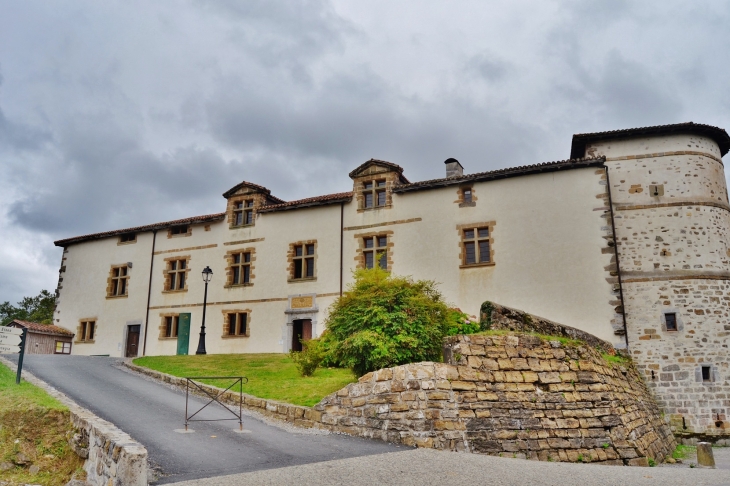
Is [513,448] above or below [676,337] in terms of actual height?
below

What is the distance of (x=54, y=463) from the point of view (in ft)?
31.0

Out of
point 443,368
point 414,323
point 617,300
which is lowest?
point 443,368

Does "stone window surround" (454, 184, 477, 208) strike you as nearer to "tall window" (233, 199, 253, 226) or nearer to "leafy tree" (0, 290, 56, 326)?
"tall window" (233, 199, 253, 226)

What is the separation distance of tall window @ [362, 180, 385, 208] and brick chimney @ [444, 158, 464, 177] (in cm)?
284

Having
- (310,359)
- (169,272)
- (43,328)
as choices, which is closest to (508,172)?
(310,359)

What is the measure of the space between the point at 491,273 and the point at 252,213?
11.9 meters

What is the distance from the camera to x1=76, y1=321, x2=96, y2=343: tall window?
93.6 feet

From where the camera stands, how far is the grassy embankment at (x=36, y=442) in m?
9.15

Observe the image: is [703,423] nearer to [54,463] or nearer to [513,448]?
[513,448]

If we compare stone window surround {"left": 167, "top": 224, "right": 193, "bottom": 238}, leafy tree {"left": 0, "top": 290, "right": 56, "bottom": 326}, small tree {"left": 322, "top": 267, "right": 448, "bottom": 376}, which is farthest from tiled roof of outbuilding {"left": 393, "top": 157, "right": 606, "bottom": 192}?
leafy tree {"left": 0, "top": 290, "right": 56, "bottom": 326}

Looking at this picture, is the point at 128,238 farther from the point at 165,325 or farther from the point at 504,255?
the point at 504,255

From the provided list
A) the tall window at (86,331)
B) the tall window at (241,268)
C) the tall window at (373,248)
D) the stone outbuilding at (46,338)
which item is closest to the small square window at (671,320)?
the tall window at (373,248)

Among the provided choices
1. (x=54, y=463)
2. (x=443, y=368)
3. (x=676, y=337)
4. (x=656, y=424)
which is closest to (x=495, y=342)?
(x=443, y=368)

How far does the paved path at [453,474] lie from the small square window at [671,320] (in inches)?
374
